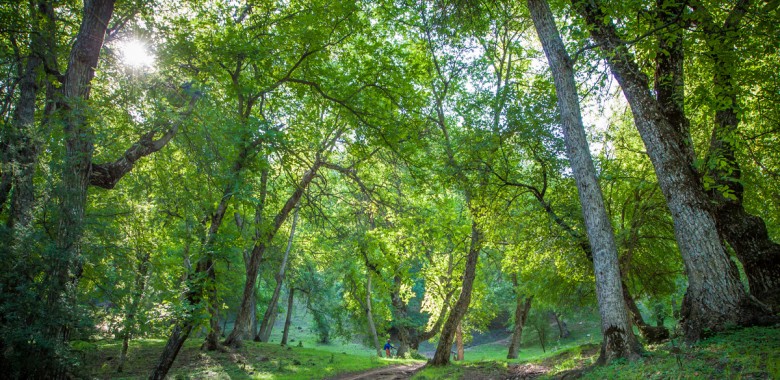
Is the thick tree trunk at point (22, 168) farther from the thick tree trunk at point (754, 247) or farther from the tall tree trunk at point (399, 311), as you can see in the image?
the tall tree trunk at point (399, 311)

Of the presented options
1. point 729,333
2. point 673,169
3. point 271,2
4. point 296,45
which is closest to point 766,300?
point 729,333

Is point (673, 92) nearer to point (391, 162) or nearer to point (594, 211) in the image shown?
point (594, 211)

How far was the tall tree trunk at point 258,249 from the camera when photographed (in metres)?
11.6

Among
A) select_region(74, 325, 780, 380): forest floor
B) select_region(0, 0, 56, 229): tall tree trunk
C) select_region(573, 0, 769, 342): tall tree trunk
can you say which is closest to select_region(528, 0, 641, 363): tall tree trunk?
select_region(74, 325, 780, 380): forest floor

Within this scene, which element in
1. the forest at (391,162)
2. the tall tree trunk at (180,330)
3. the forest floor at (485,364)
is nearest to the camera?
the forest floor at (485,364)

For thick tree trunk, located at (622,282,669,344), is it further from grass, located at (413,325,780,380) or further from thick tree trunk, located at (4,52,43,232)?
thick tree trunk, located at (4,52,43,232)

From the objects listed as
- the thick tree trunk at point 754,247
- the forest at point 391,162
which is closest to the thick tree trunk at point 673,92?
the forest at point 391,162

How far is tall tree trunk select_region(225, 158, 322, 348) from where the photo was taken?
A: 11.6 m

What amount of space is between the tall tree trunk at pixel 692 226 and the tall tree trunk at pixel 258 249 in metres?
7.32

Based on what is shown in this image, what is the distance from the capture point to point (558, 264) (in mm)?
11336

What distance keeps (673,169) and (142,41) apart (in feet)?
35.1

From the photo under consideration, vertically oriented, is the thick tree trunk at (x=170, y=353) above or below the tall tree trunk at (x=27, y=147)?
below

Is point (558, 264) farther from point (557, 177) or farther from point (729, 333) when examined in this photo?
point (729, 333)

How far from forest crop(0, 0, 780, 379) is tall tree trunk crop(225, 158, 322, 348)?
0.20 m
